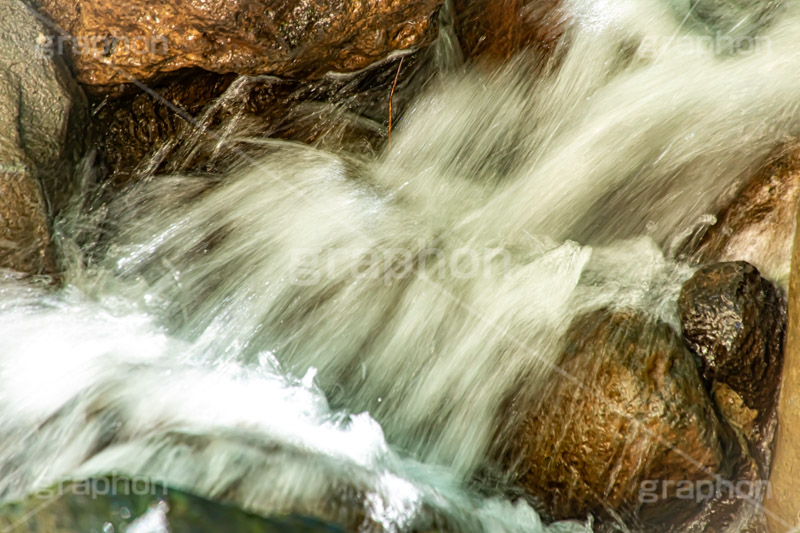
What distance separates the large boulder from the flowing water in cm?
16

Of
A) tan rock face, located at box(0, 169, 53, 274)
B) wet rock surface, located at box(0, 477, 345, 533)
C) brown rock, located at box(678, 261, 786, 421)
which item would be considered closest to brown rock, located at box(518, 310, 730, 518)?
brown rock, located at box(678, 261, 786, 421)

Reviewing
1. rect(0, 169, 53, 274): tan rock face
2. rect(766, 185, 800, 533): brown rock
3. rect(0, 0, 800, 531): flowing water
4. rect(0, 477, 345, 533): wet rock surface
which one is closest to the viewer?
rect(0, 477, 345, 533): wet rock surface

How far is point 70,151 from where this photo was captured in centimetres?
353

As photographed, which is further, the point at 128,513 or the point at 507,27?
the point at 507,27

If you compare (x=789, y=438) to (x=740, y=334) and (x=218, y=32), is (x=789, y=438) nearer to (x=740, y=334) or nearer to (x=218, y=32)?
(x=740, y=334)

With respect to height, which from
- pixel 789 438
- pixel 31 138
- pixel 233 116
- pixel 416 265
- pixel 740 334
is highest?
pixel 740 334

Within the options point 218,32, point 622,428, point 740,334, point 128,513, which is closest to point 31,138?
point 218,32

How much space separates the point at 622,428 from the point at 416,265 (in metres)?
1.32

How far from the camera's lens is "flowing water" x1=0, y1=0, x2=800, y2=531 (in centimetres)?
276

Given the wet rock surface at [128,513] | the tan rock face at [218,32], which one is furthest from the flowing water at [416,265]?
the tan rock face at [218,32]

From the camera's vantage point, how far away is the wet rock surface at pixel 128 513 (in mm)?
1915

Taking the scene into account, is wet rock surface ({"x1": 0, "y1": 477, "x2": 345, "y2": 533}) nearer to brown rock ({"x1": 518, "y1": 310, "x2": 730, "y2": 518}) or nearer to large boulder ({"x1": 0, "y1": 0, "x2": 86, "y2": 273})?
brown rock ({"x1": 518, "y1": 310, "x2": 730, "y2": 518})

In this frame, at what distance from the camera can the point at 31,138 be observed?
327cm

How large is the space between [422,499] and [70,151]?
267cm
